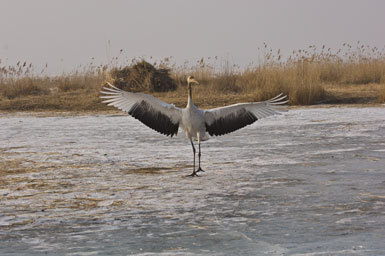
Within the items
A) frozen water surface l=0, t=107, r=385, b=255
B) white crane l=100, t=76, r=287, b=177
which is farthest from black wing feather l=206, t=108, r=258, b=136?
frozen water surface l=0, t=107, r=385, b=255

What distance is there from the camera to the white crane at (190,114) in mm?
7844

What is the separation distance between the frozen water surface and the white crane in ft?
1.59

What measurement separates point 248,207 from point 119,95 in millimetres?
3065

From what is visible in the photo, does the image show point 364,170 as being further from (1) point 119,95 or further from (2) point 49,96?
(2) point 49,96

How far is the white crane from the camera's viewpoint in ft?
25.7

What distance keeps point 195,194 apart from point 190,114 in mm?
1950

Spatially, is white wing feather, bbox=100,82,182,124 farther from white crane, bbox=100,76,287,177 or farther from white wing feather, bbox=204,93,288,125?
white wing feather, bbox=204,93,288,125

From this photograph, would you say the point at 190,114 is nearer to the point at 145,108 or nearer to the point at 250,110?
the point at 145,108

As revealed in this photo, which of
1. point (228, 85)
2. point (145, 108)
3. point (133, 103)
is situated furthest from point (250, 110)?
point (228, 85)

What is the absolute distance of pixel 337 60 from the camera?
21.5 metres

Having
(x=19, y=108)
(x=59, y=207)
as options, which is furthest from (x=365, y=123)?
(x=19, y=108)

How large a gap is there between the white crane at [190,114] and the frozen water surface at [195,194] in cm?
48

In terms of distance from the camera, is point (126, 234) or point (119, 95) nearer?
point (126, 234)

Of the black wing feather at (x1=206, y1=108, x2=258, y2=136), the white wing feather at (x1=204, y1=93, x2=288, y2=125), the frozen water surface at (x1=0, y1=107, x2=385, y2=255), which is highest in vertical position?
the white wing feather at (x1=204, y1=93, x2=288, y2=125)
